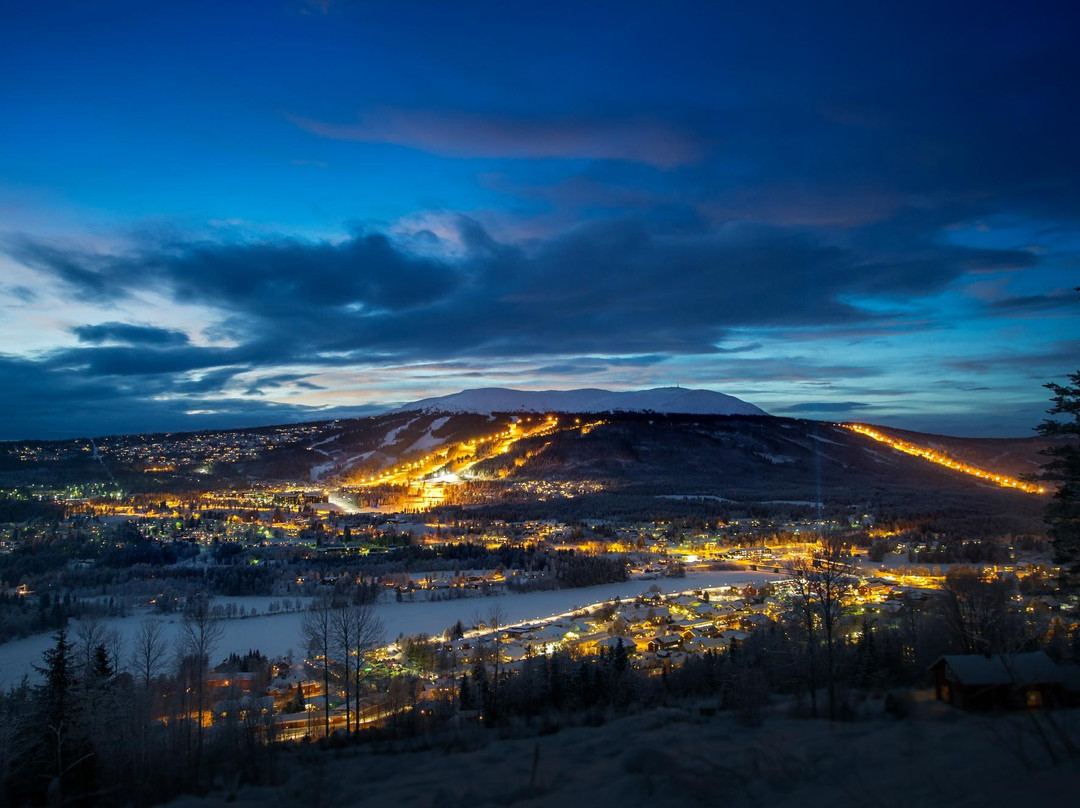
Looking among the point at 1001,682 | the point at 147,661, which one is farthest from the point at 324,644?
the point at 1001,682

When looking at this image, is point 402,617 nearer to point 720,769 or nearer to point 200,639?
point 200,639

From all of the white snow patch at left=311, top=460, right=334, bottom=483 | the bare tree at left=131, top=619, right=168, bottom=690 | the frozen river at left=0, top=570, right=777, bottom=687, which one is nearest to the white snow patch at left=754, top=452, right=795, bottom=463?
the frozen river at left=0, top=570, right=777, bottom=687

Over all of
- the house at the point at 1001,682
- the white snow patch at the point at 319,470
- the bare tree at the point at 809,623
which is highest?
the white snow patch at the point at 319,470

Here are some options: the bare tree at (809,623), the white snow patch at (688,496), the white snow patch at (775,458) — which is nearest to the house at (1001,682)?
the bare tree at (809,623)

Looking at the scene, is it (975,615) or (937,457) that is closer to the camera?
(975,615)

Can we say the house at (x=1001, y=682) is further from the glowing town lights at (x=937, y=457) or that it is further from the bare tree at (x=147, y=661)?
the glowing town lights at (x=937, y=457)

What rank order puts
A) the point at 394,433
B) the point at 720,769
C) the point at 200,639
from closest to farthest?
the point at 720,769 → the point at 200,639 → the point at 394,433
